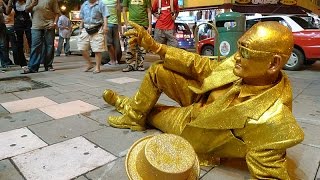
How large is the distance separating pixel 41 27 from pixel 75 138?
154 inches

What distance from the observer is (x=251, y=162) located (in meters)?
1.40

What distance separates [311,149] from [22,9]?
5.95 m

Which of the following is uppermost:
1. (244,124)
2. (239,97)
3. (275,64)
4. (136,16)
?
(136,16)

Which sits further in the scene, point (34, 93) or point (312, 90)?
point (312, 90)

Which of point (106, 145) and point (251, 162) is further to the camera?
point (106, 145)

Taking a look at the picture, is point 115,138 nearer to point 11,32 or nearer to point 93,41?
point 93,41

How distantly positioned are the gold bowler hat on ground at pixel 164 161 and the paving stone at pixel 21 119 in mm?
1586

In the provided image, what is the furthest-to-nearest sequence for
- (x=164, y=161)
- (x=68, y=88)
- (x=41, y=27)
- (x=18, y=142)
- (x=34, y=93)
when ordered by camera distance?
(x=41, y=27) < (x=68, y=88) < (x=34, y=93) < (x=18, y=142) < (x=164, y=161)

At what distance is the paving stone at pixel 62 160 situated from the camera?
171 centimetres

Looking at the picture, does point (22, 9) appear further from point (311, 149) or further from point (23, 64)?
point (311, 149)

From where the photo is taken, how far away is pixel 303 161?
1904 mm

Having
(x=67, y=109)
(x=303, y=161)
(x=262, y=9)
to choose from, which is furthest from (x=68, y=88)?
(x=262, y=9)

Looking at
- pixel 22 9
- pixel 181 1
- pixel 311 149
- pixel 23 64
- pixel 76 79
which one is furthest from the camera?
pixel 181 1

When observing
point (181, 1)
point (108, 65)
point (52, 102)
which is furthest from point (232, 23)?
point (181, 1)
